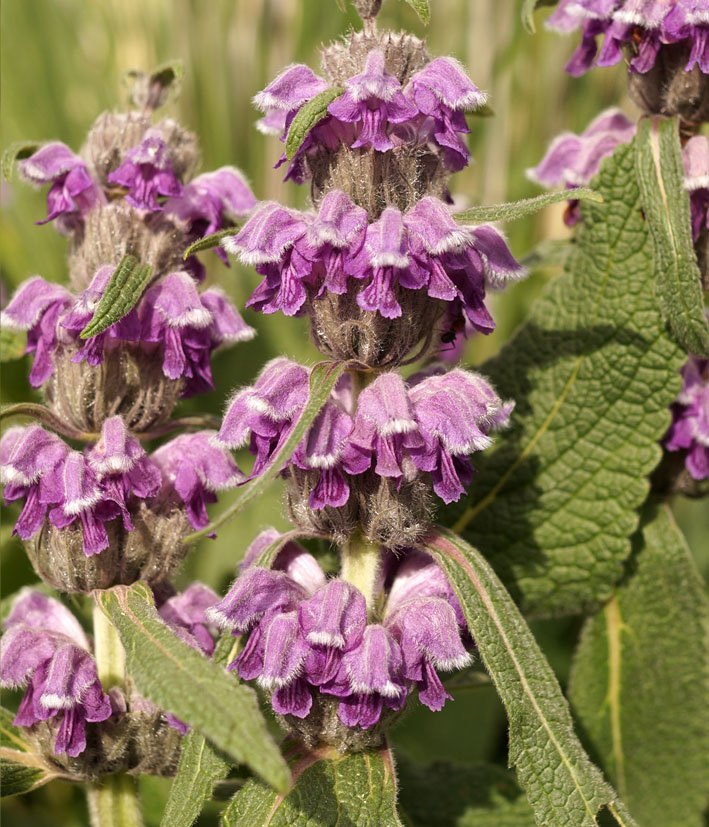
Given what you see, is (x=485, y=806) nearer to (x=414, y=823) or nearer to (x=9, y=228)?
(x=414, y=823)

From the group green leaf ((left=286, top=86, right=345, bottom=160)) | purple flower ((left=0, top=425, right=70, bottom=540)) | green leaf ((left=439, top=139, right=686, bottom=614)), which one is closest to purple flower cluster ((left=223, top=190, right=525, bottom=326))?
green leaf ((left=286, top=86, right=345, bottom=160))

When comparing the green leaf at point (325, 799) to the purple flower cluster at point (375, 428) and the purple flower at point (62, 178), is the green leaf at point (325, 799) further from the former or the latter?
the purple flower at point (62, 178)

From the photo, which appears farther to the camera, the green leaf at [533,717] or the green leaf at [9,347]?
the green leaf at [9,347]

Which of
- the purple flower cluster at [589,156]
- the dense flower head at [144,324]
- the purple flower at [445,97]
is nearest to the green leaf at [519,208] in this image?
the purple flower at [445,97]

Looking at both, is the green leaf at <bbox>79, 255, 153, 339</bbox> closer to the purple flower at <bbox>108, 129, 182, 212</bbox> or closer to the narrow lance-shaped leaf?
the purple flower at <bbox>108, 129, 182, 212</bbox>

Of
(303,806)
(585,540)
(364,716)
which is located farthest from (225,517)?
(585,540)
